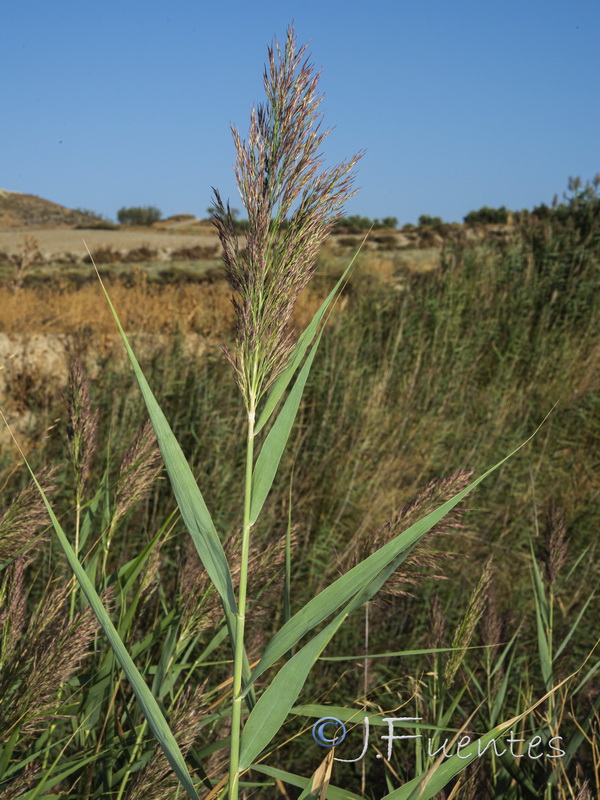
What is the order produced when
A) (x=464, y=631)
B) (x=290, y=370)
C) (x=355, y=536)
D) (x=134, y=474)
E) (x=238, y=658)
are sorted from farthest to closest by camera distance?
(x=355, y=536), (x=134, y=474), (x=464, y=631), (x=290, y=370), (x=238, y=658)

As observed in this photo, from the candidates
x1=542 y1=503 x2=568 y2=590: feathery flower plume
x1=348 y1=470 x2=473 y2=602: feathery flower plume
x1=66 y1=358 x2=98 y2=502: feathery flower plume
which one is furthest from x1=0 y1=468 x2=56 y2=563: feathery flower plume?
x1=542 y1=503 x2=568 y2=590: feathery flower plume

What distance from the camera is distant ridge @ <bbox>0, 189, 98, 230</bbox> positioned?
1072 inches

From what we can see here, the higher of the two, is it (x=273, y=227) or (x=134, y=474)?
(x=273, y=227)

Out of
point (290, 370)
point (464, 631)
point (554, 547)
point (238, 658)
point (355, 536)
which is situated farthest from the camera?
point (355, 536)

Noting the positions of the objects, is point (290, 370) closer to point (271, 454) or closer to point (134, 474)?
point (271, 454)

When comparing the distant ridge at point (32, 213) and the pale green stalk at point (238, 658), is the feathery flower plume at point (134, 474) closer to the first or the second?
the pale green stalk at point (238, 658)

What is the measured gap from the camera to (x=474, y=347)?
584 cm

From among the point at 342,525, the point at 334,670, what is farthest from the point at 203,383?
the point at 334,670

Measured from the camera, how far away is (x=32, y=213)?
1145 inches

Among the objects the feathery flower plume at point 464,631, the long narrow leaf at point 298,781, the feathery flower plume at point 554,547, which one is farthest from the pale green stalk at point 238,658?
the feathery flower plume at point 554,547

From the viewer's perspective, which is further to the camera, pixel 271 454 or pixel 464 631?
pixel 464 631

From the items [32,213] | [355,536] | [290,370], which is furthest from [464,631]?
[32,213]

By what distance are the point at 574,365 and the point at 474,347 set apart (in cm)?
85

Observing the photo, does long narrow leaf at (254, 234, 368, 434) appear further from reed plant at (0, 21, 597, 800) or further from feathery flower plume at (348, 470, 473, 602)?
feathery flower plume at (348, 470, 473, 602)
